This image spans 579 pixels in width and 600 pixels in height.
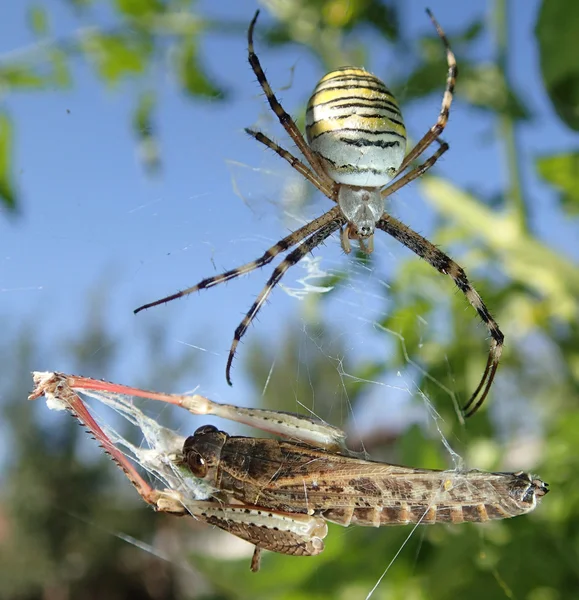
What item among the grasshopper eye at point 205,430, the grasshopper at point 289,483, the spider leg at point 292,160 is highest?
the spider leg at point 292,160

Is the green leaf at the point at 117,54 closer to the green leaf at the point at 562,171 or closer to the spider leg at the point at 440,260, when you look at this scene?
the spider leg at the point at 440,260

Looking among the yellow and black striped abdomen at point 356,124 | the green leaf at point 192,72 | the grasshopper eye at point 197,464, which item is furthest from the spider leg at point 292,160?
the green leaf at point 192,72

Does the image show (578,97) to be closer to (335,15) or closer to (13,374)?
(335,15)

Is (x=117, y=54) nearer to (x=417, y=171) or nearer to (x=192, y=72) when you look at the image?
(x=192, y=72)

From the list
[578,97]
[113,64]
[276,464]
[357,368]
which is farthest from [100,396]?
[113,64]

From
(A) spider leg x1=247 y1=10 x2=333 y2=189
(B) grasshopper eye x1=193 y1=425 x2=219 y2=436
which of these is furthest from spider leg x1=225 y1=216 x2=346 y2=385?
(B) grasshopper eye x1=193 y1=425 x2=219 y2=436

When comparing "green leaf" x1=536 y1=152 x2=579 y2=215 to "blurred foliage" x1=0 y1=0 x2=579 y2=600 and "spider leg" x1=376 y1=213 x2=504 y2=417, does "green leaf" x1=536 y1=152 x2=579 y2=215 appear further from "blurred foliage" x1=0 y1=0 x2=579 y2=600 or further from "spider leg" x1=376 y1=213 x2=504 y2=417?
"spider leg" x1=376 y1=213 x2=504 y2=417

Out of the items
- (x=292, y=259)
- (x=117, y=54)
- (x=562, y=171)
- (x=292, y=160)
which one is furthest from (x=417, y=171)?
(x=117, y=54)
